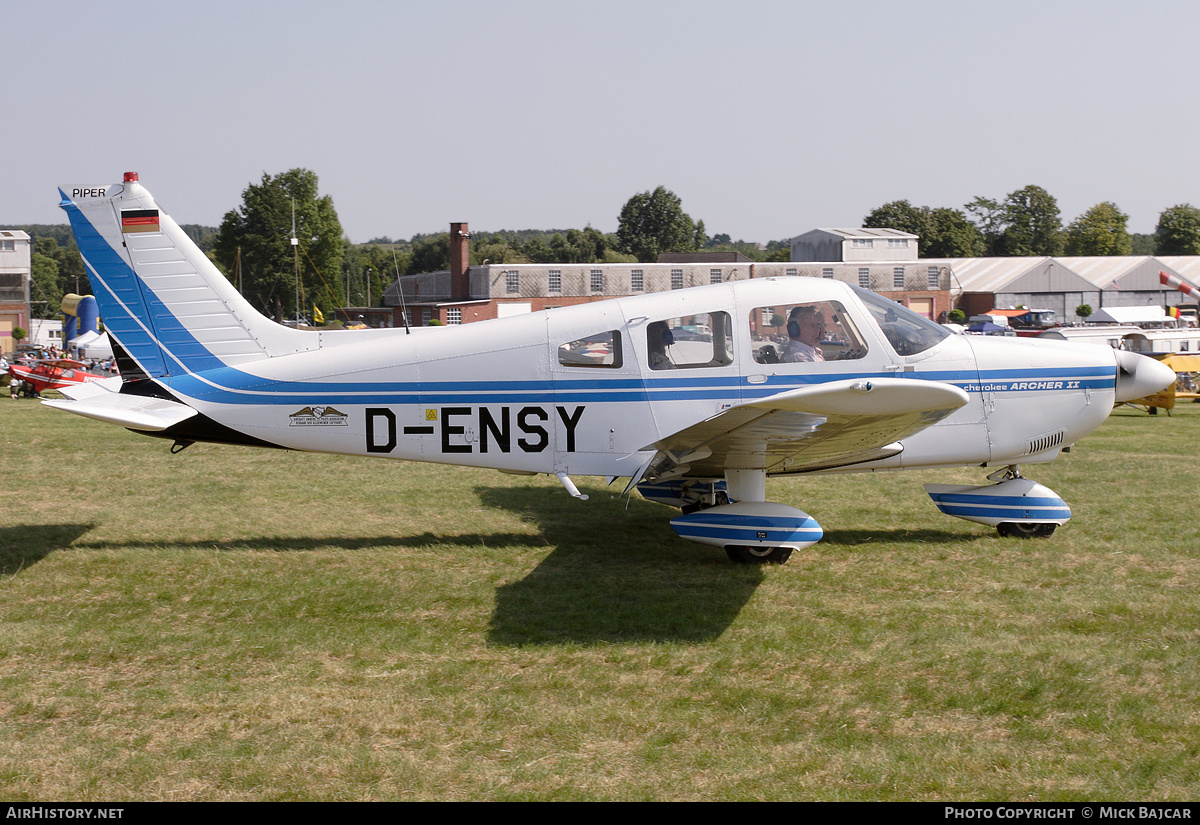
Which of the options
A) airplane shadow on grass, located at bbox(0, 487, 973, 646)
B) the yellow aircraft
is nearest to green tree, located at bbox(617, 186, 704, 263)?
the yellow aircraft

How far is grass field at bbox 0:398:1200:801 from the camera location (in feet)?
13.6

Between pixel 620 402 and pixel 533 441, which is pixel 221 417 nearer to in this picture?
pixel 533 441

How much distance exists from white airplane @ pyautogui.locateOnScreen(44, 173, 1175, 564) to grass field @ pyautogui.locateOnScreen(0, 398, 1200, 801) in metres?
0.78

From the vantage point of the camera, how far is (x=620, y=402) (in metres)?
7.53

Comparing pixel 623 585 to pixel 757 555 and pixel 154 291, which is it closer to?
pixel 757 555

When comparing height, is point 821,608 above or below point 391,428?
below

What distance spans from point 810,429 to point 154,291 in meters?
5.67

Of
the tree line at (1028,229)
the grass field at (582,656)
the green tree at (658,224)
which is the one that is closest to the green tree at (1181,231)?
the tree line at (1028,229)

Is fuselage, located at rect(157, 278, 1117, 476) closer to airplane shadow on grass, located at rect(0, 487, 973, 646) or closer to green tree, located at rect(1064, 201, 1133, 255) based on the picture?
airplane shadow on grass, located at rect(0, 487, 973, 646)

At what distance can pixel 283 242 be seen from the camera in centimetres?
7044

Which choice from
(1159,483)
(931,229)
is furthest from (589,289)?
(931,229)

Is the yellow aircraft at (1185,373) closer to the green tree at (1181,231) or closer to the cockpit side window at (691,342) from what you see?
the cockpit side window at (691,342)

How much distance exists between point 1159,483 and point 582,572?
24.4 feet
